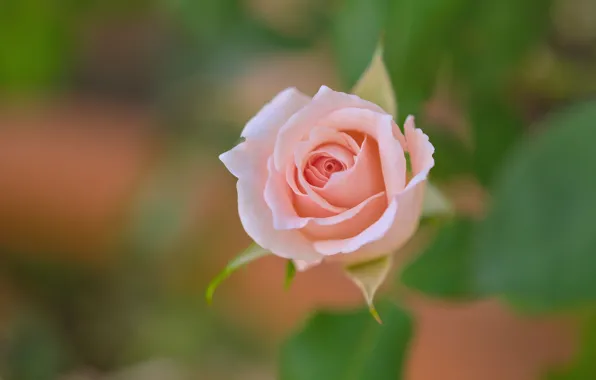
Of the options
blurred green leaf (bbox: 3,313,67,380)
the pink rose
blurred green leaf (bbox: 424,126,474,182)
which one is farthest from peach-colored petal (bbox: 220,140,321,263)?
blurred green leaf (bbox: 3,313,67,380)

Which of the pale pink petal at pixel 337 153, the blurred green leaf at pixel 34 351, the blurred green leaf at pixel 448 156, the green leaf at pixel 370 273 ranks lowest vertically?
the blurred green leaf at pixel 34 351

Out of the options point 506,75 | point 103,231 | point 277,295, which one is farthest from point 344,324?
point 103,231

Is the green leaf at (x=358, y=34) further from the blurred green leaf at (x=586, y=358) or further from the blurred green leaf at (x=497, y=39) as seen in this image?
the blurred green leaf at (x=586, y=358)

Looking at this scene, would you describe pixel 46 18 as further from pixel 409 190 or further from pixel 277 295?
pixel 409 190

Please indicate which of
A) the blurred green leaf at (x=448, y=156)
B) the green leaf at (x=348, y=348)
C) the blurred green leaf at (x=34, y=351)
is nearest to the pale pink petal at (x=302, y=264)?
the green leaf at (x=348, y=348)

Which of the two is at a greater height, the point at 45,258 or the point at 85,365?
the point at 45,258

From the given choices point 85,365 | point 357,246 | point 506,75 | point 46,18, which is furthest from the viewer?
point 85,365
